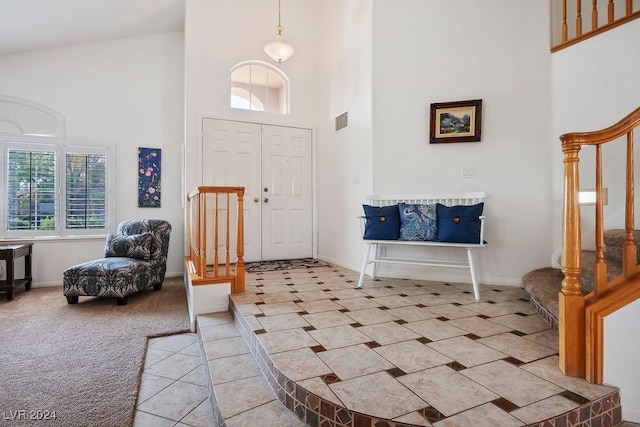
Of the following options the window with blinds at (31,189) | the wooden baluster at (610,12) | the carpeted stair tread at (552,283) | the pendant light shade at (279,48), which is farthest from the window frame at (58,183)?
the wooden baluster at (610,12)

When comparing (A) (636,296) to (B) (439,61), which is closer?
(A) (636,296)

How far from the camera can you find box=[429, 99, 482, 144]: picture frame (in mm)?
3318

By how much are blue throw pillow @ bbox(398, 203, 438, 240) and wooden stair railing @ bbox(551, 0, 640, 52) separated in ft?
6.42

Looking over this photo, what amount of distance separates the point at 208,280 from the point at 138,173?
2.71 m

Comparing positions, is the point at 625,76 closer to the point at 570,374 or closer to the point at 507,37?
the point at 507,37

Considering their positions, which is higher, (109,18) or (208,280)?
(109,18)

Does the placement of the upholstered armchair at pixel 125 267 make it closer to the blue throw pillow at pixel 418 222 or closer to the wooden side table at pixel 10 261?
the wooden side table at pixel 10 261

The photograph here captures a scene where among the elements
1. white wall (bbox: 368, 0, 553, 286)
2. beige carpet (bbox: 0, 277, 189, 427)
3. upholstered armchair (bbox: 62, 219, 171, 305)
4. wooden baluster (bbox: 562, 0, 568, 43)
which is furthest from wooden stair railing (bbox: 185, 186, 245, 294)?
wooden baluster (bbox: 562, 0, 568, 43)

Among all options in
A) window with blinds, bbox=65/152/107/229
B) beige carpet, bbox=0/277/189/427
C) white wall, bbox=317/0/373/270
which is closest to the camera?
beige carpet, bbox=0/277/189/427

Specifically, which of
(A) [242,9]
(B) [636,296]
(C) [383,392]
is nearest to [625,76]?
(B) [636,296]

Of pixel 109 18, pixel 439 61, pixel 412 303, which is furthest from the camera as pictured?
pixel 109 18

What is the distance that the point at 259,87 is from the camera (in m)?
4.77

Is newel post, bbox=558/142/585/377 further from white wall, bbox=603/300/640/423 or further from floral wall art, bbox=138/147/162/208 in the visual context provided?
floral wall art, bbox=138/147/162/208

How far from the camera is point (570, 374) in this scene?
4.95 ft
